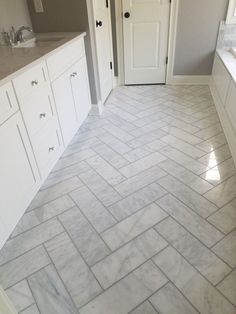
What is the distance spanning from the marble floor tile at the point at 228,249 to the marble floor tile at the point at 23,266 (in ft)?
3.26

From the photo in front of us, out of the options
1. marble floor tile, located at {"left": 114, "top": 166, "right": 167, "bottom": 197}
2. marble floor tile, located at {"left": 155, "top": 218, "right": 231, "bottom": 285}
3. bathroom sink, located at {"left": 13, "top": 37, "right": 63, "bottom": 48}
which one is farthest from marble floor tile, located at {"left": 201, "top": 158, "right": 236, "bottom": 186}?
bathroom sink, located at {"left": 13, "top": 37, "right": 63, "bottom": 48}

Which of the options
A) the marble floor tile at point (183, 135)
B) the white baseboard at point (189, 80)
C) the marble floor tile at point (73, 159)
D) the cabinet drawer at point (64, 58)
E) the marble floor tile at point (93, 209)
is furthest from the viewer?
the white baseboard at point (189, 80)

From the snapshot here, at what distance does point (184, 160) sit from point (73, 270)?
132cm

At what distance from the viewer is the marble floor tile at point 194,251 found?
1.33 m

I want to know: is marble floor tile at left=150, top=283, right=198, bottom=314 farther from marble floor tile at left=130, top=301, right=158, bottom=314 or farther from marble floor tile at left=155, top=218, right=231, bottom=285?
marble floor tile at left=155, top=218, right=231, bottom=285

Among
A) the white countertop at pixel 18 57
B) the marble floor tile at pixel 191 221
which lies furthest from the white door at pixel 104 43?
the marble floor tile at pixel 191 221

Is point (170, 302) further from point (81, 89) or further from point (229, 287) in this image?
point (81, 89)

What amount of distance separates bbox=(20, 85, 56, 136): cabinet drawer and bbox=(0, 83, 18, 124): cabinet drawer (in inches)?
4.0

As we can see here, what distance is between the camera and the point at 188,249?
57.4 inches

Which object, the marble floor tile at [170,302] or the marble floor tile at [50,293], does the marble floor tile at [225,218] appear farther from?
the marble floor tile at [50,293]

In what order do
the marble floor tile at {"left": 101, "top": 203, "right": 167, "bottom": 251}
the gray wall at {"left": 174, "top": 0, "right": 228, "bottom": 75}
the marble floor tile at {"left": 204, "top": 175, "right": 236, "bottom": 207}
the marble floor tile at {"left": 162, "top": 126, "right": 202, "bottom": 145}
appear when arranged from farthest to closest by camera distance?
the gray wall at {"left": 174, "top": 0, "right": 228, "bottom": 75}, the marble floor tile at {"left": 162, "top": 126, "right": 202, "bottom": 145}, the marble floor tile at {"left": 204, "top": 175, "right": 236, "bottom": 207}, the marble floor tile at {"left": 101, "top": 203, "right": 167, "bottom": 251}

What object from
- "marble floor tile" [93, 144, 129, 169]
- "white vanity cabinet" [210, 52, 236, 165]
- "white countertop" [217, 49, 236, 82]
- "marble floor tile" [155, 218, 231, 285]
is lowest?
"marble floor tile" [93, 144, 129, 169]

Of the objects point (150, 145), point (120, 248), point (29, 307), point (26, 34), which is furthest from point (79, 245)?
point (26, 34)

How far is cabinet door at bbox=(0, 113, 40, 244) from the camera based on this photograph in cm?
143
